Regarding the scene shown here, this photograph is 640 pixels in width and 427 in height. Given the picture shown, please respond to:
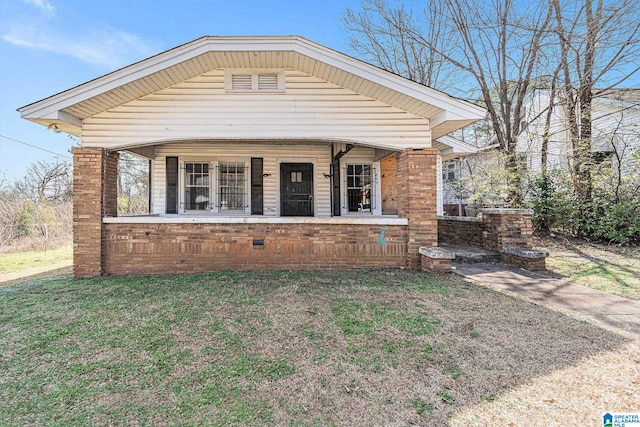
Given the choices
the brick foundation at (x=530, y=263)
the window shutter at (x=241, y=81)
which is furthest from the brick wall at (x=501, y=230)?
the window shutter at (x=241, y=81)

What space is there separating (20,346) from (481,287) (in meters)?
5.87

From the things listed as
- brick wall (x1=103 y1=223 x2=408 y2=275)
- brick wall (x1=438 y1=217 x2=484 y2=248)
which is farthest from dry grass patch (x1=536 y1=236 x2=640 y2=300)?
brick wall (x1=103 y1=223 x2=408 y2=275)

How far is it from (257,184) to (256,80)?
130 inches

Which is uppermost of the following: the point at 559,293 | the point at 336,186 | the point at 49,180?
the point at 49,180

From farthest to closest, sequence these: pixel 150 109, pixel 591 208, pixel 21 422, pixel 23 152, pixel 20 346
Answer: pixel 23 152, pixel 591 208, pixel 150 109, pixel 20 346, pixel 21 422

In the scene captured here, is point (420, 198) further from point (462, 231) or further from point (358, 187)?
point (358, 187)

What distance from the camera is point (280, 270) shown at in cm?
583

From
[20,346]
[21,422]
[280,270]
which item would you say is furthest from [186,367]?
[280,270]

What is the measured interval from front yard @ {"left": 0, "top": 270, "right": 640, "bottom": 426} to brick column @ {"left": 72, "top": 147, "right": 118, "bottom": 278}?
1198 mm

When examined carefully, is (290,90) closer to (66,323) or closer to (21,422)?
(66,323)

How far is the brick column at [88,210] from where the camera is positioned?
559 centimetres

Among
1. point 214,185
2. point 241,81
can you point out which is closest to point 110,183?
point 214,185

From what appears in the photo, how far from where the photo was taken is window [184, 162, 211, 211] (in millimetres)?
8492

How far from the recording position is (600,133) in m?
9.45
